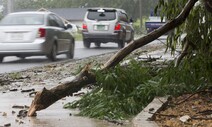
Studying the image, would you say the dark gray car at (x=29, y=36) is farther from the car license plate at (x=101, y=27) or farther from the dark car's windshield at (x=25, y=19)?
the car license plate at (x=101, y=27)

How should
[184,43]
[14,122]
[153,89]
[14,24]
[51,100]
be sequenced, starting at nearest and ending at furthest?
[14,122] → [51,100] → [153,89] → [184,43] → [14,24]

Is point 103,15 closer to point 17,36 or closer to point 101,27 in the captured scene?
point 101,27

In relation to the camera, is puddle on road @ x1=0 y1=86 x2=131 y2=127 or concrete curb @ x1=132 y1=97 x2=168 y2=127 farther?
puddle on road @ x1=0 y1=86 x2=131 y2=127

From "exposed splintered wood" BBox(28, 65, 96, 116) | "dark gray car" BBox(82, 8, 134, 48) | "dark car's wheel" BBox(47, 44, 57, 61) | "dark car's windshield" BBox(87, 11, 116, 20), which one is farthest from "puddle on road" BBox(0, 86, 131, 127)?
"dark car's windshield" BBox(87, 11, 116, 20)

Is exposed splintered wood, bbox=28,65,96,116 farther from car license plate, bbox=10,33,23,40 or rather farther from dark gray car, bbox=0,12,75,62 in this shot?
car license plate, bbox=10,33,23,40

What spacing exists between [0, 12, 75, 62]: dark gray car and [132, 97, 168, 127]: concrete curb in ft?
34.0

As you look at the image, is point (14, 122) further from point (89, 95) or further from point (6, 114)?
point (89, 95)

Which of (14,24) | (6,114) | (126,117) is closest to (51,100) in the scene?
(6,114)

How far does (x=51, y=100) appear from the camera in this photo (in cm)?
737

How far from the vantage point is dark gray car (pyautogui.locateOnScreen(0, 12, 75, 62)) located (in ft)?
57.4

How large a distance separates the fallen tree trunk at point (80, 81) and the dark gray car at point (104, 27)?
19.7m

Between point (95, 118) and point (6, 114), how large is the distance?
1246mm

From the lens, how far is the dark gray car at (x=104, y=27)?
28.3 m

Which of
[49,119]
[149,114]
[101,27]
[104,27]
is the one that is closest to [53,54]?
[104,27]
